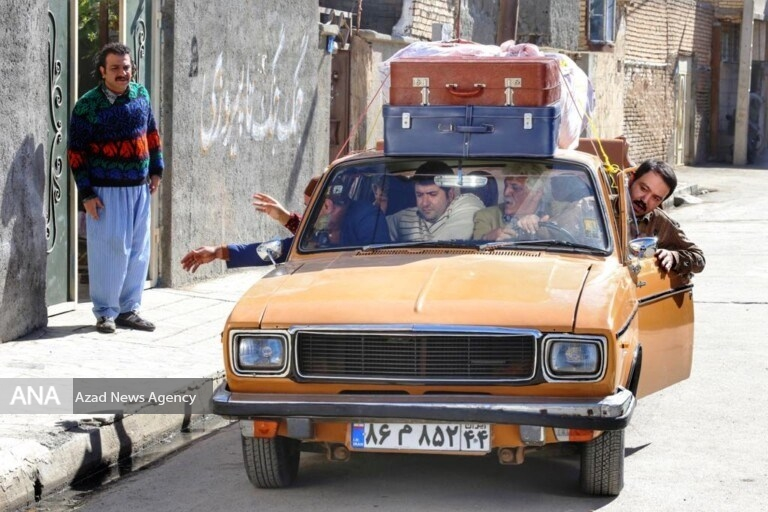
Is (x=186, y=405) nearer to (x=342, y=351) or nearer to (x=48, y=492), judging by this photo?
(x=48, y=492)

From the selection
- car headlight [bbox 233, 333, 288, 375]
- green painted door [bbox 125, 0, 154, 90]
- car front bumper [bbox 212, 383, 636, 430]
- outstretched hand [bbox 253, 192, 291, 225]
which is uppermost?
green painted door [bbox 125, 0, 154, 90]

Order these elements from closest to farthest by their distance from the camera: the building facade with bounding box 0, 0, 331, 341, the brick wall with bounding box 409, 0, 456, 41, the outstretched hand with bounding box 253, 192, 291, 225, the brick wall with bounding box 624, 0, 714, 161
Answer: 1. the outstretched hand with bounding box 253, 192, 291, 225
2. the building facade with bounding box 0, 0, 331, 341
3. the brick wall with bounding box 409, 0, 456, 41
4. the brick wall with bounding box 624, 0, 714, 161

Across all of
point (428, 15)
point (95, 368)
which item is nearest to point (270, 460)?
point (95, 368)

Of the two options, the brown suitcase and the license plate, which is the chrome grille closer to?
the license plate

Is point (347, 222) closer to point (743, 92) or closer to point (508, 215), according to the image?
point (508, 215)

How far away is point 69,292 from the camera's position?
1081cm

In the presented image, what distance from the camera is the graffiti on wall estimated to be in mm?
13031

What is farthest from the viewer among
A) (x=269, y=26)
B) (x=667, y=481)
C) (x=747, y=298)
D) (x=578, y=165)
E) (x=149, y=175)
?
(x=269, y=26)

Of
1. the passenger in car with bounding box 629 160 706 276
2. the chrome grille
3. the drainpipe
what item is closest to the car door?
the passenger in car with bounding box 629 160 706 276

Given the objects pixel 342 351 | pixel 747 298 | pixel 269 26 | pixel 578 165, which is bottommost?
pixel 747 298

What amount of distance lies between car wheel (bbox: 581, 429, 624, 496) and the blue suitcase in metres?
1.73

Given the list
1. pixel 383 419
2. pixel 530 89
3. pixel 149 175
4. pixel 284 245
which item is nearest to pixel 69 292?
pixel 149 175

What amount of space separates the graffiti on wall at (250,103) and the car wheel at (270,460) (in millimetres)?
6732

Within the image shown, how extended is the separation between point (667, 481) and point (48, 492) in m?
2.96
